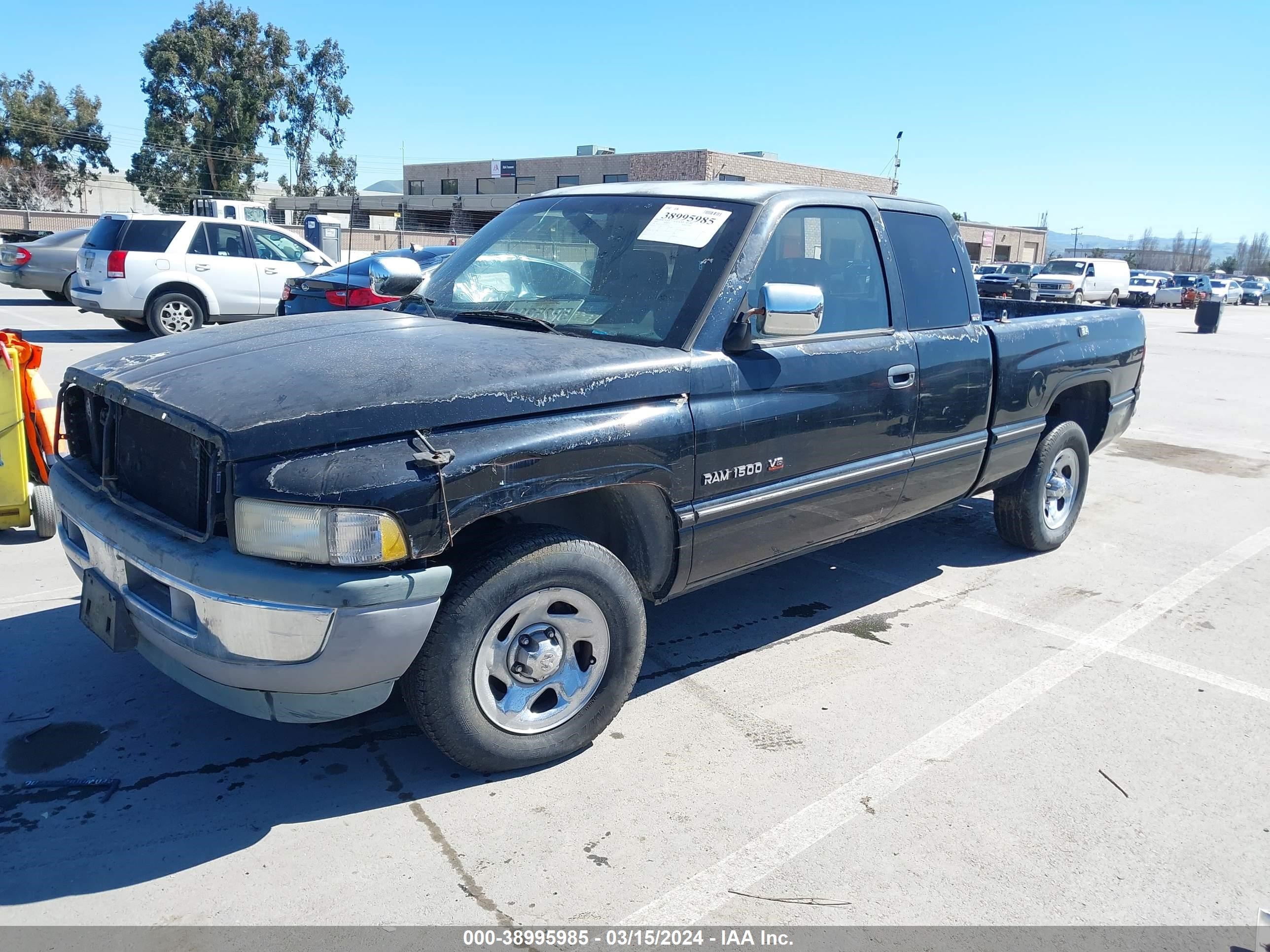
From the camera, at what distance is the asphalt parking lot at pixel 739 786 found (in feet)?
8.56

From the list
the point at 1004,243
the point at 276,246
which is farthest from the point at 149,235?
the point at 1004,243

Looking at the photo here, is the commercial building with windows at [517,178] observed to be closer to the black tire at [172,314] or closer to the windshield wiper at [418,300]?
the black tire at [172,314]

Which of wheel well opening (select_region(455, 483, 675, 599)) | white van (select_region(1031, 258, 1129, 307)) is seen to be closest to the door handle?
wheel well opening (select_region(455, 483, 675, 599))

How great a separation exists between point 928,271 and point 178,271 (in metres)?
11.2

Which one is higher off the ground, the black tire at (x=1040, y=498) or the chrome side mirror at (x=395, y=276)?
the chrome side mirror at (x=395, y=276)

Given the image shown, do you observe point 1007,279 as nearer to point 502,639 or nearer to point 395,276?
point 395,276

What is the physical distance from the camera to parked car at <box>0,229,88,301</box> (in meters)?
16.9

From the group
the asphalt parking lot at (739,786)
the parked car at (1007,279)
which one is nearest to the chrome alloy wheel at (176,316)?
the asphalt parking lot at (739,786)

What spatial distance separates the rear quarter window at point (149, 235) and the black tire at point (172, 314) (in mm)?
635

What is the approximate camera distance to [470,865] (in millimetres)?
2697

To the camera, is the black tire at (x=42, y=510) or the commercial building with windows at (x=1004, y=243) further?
the commercial building with windows at (x=1004, y=243)

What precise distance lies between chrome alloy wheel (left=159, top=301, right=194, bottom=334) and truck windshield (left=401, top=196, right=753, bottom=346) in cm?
1008

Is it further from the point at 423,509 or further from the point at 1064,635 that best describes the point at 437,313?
the point at 1064,635

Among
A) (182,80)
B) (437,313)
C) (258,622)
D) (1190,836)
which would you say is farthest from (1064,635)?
(182,80)
